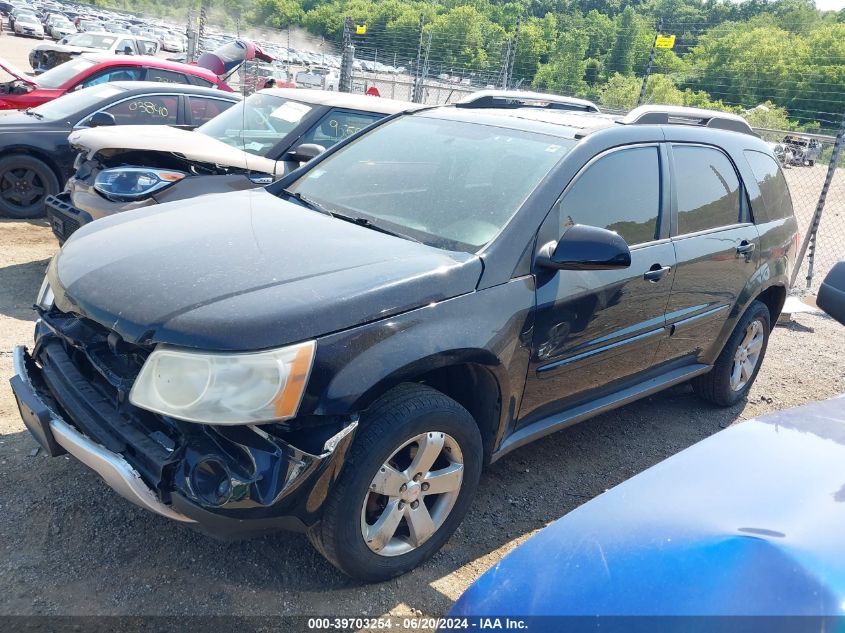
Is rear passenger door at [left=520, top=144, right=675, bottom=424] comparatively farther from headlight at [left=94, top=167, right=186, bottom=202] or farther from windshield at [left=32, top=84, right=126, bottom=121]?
windshield at [left=32, top=84, right=126, bottom=121]

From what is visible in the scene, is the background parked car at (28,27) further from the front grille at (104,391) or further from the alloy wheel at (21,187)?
the front grille at (104,391)

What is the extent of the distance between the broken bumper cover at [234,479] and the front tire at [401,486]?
11 centimetres

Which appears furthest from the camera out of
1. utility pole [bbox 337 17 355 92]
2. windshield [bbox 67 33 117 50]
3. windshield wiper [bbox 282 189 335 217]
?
windshield [bbox 67 33 117 50]

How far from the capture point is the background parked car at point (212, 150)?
5.16 meters

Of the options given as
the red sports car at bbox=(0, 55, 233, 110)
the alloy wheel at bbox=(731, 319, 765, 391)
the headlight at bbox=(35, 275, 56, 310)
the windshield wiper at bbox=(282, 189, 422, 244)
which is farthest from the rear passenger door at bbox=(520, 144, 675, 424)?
the red sports car at bbox=(0, 55, 233, 110)

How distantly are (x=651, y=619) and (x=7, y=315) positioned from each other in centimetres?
476

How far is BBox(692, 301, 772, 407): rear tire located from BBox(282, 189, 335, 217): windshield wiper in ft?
9.18

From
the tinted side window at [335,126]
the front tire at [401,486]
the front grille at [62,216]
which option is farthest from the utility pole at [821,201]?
the front grille at [62,216]

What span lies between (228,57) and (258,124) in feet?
24.3

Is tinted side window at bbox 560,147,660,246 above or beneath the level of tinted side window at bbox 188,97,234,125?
above

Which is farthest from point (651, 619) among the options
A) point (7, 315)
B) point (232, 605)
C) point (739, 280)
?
point (7, 315)

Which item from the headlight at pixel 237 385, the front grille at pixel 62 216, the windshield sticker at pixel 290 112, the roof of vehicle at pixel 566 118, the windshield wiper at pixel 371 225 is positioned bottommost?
the front grille at pixel 62 216

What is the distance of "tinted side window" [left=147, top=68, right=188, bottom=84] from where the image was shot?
9.62 meters

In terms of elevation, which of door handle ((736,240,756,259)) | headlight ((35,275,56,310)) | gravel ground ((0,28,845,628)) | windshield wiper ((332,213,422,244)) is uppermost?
windshield wiper ((332,213,422,244))
